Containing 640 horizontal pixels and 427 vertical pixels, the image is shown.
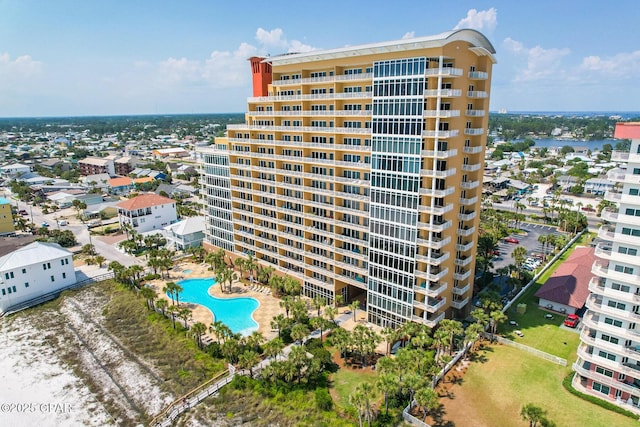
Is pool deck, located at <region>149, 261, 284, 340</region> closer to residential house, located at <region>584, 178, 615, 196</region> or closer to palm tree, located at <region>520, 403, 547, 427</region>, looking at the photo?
palm tree, located at <region>520, 403, 547, 427</region>

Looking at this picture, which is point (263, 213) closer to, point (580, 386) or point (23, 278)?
point (23, 278)

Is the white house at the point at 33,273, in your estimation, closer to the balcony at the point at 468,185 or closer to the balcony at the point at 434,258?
the balcony at the point at 434,258

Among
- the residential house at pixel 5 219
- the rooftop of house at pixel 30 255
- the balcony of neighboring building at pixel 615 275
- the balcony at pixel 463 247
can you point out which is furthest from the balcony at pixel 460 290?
the residential house at pixel 5 219

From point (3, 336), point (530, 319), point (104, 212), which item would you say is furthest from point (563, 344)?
point (104, 212)

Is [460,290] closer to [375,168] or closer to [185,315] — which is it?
[375,168]

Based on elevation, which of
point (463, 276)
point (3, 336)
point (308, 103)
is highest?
point (308, 103)

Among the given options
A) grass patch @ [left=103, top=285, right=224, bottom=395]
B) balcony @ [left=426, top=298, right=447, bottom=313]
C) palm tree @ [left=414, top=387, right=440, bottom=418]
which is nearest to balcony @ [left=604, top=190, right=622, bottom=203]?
balcony @ [left=426, top=298, right=447, bottom=313]

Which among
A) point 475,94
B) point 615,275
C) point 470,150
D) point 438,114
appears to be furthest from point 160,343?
point 615,275

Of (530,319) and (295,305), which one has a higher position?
(295,305)

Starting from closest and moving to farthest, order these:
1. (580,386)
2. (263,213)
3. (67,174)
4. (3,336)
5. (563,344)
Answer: (580,386)
(563,344)
(3,336)
(263,213)
(67,174)
